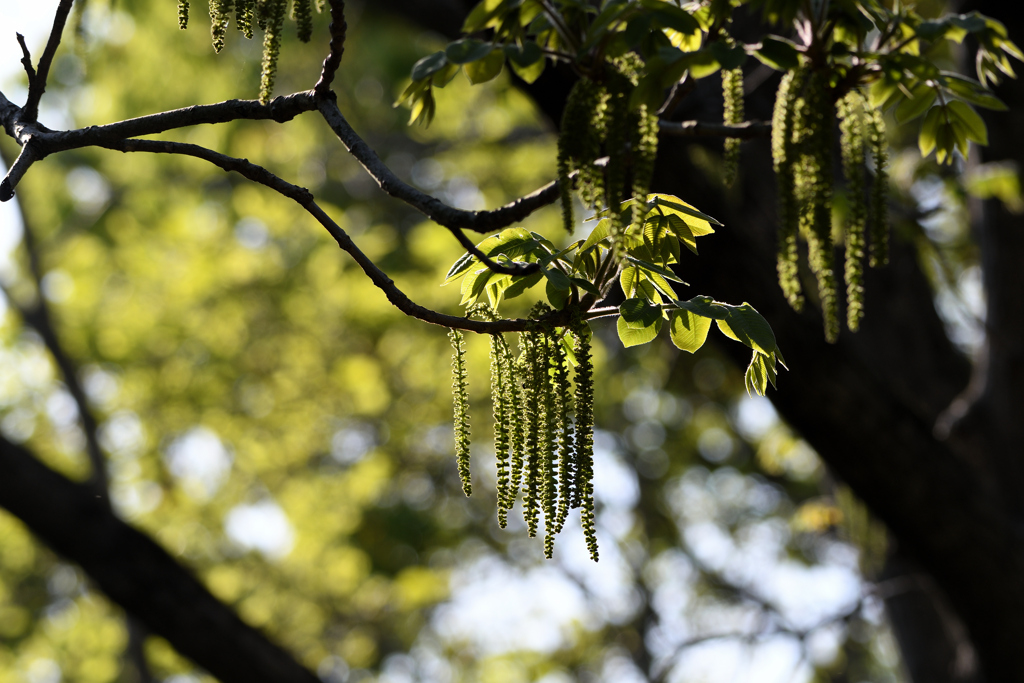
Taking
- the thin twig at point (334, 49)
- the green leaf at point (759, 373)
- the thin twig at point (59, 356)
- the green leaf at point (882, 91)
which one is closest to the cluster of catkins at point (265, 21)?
the thin twig at point (334, 49)

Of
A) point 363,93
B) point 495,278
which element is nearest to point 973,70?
point 495,278

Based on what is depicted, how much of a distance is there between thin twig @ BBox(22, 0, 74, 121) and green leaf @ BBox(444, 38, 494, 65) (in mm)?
744

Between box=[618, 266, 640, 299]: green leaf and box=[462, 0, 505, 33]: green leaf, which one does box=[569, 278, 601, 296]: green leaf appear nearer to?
box=[618, 266, 640, 299]: green leaf

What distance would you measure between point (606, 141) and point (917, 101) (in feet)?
3.14

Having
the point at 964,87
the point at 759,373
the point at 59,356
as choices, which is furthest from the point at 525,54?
the point at 59,356

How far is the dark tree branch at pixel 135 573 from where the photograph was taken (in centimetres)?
364

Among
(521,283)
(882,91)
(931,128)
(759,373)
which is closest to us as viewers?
(521,283)

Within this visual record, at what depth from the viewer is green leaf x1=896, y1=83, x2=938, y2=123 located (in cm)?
194

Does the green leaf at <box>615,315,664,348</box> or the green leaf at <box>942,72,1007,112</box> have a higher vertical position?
the green leaf at <box>942,72,1007,112</box>

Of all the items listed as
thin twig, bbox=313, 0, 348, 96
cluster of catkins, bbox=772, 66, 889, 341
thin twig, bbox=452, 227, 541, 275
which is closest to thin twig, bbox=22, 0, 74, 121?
thin twig, bbox=313, 0, 348, 96

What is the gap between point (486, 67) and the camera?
1612mm

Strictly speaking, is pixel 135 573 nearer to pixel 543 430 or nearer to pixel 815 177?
pixel 543 430

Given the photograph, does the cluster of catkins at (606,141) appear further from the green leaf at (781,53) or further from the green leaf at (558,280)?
the green leaf at (781,53)

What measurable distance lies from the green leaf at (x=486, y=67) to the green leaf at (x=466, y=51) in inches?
1.6
